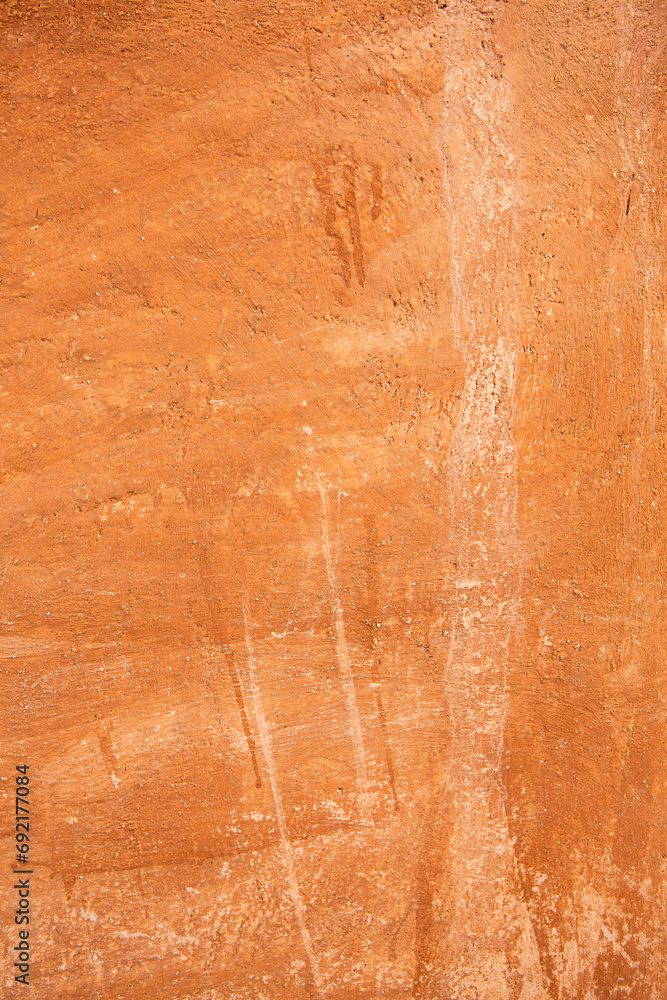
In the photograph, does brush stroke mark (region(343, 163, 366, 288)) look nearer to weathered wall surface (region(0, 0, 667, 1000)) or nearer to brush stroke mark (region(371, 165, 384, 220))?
weathered wall surface (region(0, 0, 667, 1000))

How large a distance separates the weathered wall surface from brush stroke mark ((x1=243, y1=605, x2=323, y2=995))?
3cm

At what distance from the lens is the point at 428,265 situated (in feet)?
17.3

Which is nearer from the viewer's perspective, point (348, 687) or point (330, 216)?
point (330, 216)

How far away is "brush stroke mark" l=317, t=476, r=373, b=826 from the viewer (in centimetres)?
536

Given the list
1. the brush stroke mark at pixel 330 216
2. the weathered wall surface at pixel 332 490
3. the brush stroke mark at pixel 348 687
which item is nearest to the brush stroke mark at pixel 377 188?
the weathered wall surface at pixel 332 490

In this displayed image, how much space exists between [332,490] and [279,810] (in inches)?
112

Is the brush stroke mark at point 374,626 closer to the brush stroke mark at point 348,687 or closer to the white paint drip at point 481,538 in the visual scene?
the brush stroke mark at point 348,687

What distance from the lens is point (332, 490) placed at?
17.5ft

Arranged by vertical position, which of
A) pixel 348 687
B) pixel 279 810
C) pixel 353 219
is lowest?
pixel 279 810

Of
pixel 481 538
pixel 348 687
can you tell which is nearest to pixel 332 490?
pixel 481 538

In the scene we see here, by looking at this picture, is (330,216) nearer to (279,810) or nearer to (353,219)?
(353,219)

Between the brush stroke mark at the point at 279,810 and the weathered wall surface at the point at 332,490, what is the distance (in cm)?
3

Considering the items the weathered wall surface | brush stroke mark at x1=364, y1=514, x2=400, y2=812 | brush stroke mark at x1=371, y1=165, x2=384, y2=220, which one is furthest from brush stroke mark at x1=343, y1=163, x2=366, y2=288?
brush stroke mark at x1=364, y1=514, x2=400, y2=812

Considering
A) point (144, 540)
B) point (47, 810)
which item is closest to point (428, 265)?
point (144, 540)
